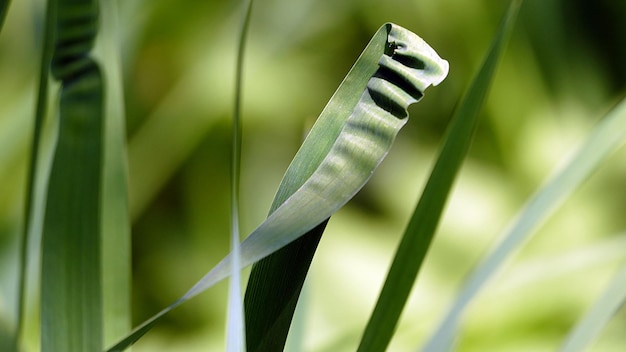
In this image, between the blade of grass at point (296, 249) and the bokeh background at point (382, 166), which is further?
the bokeh background at point (382, 166)

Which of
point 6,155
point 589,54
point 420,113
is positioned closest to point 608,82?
point 589,54

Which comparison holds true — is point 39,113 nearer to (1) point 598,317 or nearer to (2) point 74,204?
(2) point 74,204

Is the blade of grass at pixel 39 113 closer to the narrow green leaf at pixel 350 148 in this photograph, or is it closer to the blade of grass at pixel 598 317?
the narrow green leaf at pixel 350 148

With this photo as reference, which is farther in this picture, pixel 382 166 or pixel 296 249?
pixel 382 166

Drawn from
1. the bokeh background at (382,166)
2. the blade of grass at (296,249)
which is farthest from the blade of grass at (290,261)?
the bokeh background at (382,166)

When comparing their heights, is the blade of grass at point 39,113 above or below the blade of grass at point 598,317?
below

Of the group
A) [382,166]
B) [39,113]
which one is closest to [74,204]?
[39,113]

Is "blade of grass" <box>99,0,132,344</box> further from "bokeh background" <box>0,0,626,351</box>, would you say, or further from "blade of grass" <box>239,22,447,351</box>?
"bokeh background" <box>0,0,626,351</box>

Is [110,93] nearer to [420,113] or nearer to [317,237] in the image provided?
[317,237]
